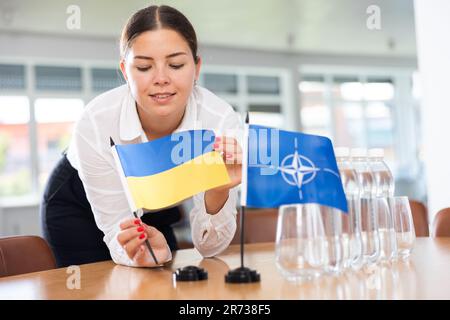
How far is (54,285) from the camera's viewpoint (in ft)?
4.78

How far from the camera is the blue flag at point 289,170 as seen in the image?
1.40 meters

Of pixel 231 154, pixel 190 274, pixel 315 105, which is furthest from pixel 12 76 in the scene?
pixel 190 274

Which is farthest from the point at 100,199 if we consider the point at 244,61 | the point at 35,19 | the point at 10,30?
the point at 244,61

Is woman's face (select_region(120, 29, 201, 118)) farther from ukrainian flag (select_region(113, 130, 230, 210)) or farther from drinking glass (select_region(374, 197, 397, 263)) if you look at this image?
drinking glass (select_region(374, 197, 397, 263))

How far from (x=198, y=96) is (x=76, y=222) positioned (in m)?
0.63

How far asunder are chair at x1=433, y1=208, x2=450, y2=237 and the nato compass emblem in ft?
4.07

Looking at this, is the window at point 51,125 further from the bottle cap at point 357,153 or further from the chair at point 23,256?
the bottle cap at point 357,153

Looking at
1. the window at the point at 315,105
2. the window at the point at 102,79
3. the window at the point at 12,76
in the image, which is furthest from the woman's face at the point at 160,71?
the window at the point at 315,105

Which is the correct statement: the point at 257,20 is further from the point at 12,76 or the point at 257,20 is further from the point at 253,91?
the point at 12,76

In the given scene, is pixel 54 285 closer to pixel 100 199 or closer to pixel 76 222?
pixel 100 199

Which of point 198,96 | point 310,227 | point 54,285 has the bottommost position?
point 54,285

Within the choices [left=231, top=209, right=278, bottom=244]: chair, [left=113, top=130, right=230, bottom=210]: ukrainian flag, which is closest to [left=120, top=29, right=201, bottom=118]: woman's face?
[left=113, top=130, right=230, bottom=210]: ukrainian flag

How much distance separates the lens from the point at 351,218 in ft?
4.82

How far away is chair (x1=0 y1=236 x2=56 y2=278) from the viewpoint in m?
1.84
